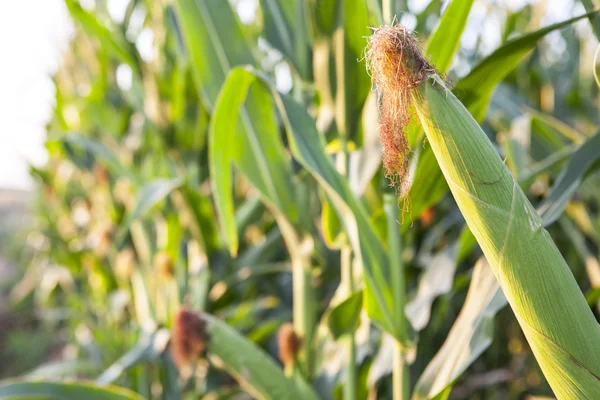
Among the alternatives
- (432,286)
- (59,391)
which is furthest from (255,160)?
(59,391)

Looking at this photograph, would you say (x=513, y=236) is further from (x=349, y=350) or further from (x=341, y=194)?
(x=349, y=350)

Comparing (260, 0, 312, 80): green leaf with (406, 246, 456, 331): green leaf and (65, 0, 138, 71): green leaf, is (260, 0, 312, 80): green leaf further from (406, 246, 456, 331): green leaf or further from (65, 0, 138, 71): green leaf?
(65, 0, 138, 71): green leaf

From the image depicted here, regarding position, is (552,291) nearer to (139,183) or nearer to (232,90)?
(232,90)

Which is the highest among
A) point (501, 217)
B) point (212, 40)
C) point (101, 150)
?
point (101, 150)

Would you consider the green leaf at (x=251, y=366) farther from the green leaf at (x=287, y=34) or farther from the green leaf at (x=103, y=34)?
the green leaf at (x=103, y=34)

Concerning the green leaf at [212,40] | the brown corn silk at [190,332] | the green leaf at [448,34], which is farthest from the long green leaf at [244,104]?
the green leaf at [448,34]

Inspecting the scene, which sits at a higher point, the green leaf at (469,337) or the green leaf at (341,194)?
the green leaf at (341,194)

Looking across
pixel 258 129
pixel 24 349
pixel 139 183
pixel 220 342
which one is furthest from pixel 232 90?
pixel 24 349
